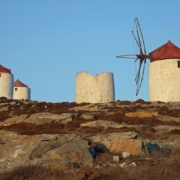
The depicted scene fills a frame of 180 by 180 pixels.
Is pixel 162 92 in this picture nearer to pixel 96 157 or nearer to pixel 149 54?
pixel 149 54

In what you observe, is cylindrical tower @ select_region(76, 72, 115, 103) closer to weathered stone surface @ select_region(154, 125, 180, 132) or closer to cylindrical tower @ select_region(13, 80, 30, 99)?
weathered stone surface @ select_region(154, 125, 180, 132)

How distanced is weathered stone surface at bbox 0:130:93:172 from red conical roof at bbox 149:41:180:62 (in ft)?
75.7

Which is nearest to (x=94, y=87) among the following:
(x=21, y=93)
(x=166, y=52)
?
(x=166, y=52)

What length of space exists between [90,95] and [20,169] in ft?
92.7

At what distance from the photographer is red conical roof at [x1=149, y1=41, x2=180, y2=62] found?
127 feet

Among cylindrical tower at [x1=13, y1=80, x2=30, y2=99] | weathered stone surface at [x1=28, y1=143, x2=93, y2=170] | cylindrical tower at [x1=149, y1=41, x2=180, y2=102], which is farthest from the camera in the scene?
cylindrical tower at [x1=13, y1=80, x2=30, y2=99]

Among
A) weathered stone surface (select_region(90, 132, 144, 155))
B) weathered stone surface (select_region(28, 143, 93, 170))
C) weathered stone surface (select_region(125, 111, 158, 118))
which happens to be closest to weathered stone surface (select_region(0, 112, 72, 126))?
weathered stone surface (select_region(125, 111, 158, 118))

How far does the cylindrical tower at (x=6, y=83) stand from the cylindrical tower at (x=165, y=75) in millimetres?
17365

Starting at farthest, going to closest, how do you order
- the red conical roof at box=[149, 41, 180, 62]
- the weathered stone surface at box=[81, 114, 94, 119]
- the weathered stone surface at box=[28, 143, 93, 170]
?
the red conical roof at box=[149, 41, 180, 62] < the weathered stone surface at box=[81, 114, 94, 119] < the weathered stone surface at box=[28, 143, 93, 170]

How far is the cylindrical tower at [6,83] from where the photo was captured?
4788cm

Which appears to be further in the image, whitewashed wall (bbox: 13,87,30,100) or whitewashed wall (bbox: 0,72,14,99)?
whitewashed wall (bbox: 13,87,30,100)

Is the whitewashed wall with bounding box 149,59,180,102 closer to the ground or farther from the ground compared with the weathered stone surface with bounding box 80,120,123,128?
farther from the ground

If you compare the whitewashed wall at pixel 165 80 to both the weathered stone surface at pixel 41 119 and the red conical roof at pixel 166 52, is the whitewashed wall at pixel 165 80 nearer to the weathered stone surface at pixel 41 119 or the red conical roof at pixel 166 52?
the red conical roof at pixel 166 52

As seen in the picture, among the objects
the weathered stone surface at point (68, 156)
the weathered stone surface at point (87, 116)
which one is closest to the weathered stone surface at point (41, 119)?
the weathered stone surface at point (87, 116)
